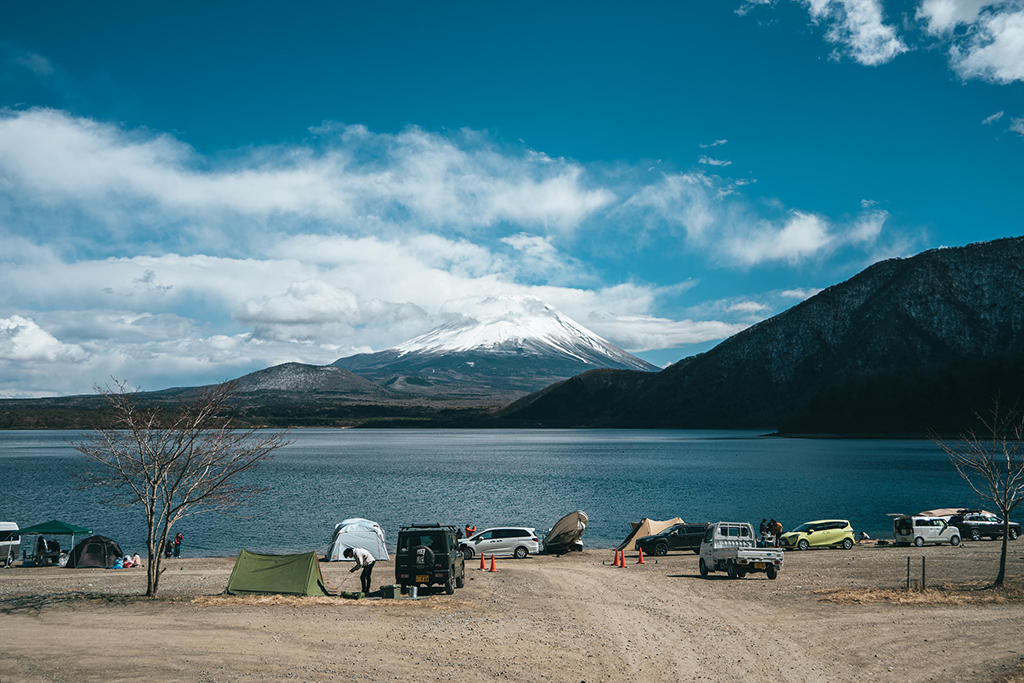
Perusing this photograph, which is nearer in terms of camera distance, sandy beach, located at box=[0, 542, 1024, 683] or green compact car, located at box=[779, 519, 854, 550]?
sandy beach, located at box=[0, 542, 1024, 683]

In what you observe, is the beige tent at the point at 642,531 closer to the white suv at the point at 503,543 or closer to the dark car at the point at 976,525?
the white suv at the point at 503,543

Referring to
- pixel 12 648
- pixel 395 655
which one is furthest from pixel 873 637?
pixel 12 648

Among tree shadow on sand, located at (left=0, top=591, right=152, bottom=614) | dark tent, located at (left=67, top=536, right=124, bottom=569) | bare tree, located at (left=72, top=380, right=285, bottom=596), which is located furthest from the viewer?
dark tent, located at (left=67, top=536, right=124, bottom=569)

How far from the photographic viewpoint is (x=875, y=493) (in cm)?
6412

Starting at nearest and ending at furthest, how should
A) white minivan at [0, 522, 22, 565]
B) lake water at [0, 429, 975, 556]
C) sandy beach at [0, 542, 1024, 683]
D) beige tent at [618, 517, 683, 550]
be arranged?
sandy beach at [0, 542, 1024, 683]
white minivan at [0, 522, 22, 565]
beige tent at [618, 517, 683, 550]
lake water at [0, 429, 975, 556]

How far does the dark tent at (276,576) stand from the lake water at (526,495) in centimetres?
702

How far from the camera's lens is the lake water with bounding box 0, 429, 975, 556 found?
4731cm

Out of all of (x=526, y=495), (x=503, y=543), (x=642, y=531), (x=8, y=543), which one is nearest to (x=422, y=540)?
(x=503, y=543)

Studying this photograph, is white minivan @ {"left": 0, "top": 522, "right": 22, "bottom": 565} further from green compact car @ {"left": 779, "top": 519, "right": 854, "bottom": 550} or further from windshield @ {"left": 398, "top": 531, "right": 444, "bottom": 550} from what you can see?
green compact car @ {"left": 779, "top": 519, "right": 854, "bottom": 550}

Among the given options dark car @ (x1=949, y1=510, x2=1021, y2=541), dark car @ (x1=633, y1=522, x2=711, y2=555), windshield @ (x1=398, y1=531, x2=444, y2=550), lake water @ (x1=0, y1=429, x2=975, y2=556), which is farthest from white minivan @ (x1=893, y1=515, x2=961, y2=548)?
windshield @ (x1=398, y1=531, x2=444, y2=550)

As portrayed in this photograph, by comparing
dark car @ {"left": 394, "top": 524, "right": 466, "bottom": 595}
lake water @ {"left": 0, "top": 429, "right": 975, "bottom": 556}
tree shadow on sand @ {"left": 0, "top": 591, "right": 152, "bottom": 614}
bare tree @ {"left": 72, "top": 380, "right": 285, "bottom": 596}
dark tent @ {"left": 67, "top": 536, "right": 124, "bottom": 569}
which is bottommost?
lake water @ {"left": 0, "top": 429, "right": 975, "bottom": 556}

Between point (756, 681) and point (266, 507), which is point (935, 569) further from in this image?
point (266, 507)

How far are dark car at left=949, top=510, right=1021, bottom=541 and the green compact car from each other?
7834mm

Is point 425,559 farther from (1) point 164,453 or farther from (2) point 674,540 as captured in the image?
(2) point 674,540
